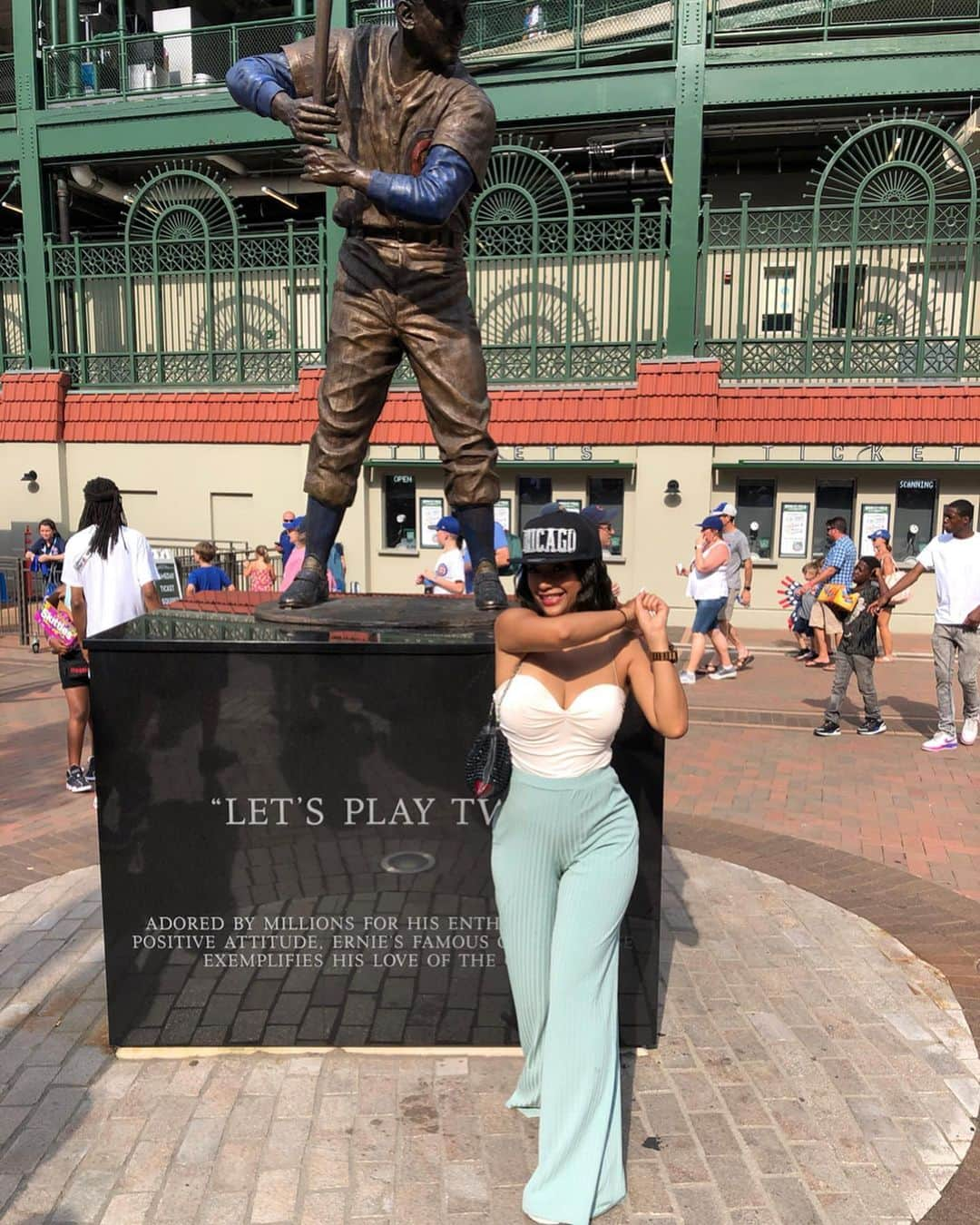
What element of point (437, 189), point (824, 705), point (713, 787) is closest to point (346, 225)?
point (437, 189)

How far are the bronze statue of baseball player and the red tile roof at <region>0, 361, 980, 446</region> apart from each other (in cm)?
1115

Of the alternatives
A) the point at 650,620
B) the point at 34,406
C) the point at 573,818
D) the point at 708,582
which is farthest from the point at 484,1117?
the point at 34,406

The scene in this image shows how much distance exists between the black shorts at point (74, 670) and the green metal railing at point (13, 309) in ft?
43.9

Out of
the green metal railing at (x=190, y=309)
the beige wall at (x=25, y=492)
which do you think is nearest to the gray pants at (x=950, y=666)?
the green metal railing at (x=190, y=309)

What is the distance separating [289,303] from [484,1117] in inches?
599

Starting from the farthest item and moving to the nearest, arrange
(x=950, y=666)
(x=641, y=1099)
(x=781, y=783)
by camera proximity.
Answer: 1. (x=950, y=666)
2. (x=781, y=783)
3. (x=641, y=1099)

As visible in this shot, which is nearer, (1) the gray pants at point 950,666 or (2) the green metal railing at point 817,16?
(1) the gray pants at point 950,666

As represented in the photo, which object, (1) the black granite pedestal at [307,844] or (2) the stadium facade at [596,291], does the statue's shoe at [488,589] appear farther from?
(2) the stadium facade at [596,291]

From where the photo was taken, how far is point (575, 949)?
2.74 metres

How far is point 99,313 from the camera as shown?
17688 millimetres

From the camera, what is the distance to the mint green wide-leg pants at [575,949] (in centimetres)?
274

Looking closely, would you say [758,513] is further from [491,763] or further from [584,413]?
[491,763]

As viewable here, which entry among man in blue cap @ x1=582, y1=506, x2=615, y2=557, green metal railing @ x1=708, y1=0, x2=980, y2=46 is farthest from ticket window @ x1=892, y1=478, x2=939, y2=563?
man in blue cap @ x1=582, y1=506, x2=615, y2=557

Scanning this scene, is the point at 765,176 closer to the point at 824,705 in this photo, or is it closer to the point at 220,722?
the point at 824,705
